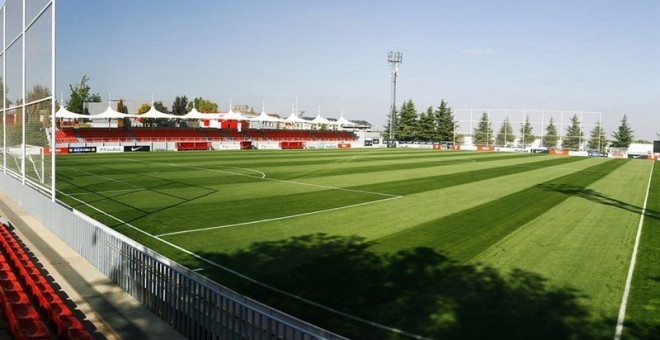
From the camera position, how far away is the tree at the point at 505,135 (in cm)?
8569

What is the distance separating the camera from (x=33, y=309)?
7500mm

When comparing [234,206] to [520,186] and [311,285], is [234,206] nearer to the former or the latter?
[311,285]

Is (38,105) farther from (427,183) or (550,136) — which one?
(550,136)

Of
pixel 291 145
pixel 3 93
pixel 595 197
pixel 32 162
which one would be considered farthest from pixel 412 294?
pixel 291 145

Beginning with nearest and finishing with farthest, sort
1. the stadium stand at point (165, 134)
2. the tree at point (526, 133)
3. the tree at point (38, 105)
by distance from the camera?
the tree at point (38, 105) < the stadium stand at point (165, 134) < the tree at point (526, 133)

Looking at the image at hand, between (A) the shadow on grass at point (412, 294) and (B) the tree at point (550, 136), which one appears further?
(B) the tree at point (550, 136)

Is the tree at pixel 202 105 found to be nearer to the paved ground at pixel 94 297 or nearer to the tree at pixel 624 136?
the tree at pixel 624 136

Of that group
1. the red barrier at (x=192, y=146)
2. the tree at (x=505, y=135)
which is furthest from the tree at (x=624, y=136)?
the red barrier at (x=192, y=146)

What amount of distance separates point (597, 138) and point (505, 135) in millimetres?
14020

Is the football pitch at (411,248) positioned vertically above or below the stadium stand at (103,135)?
below

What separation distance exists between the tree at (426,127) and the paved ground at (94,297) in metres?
93.0

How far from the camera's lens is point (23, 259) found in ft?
35.0

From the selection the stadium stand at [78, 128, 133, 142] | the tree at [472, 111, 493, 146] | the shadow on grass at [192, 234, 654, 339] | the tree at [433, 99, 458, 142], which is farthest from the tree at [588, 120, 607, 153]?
the shadow on grass at [192, 234, 654, 339]

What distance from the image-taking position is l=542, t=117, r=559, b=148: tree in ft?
266
